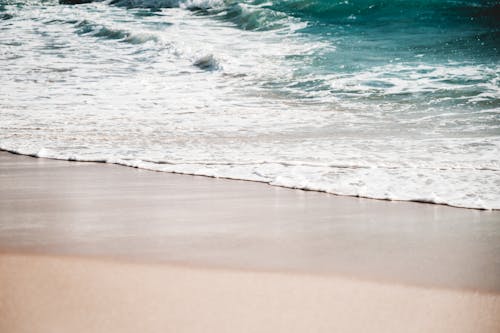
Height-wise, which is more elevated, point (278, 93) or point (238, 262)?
point (278, 93)

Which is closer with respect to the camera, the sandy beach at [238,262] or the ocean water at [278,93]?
the sandy beach at [238,262]

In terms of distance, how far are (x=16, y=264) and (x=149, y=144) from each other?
3.78m

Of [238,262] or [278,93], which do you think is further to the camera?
[278,93]

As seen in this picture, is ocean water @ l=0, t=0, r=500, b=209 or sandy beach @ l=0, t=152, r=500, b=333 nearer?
sandy beach @ l=0, t=152, r=500, b=333

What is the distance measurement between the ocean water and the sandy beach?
2.25 feet

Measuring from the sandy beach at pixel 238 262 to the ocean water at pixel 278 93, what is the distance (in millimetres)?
685

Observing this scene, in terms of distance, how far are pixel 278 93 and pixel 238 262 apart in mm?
7700

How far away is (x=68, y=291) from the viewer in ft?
7.85

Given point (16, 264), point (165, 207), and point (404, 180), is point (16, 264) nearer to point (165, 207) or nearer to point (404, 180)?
point (165, 207)

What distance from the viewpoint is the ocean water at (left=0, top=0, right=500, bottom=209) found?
17.6 ft

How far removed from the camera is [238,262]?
2.88m

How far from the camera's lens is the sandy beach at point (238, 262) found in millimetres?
2244

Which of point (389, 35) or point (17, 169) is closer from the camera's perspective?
point (17, 169)

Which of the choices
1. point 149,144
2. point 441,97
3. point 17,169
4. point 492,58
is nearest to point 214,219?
point 17,169
